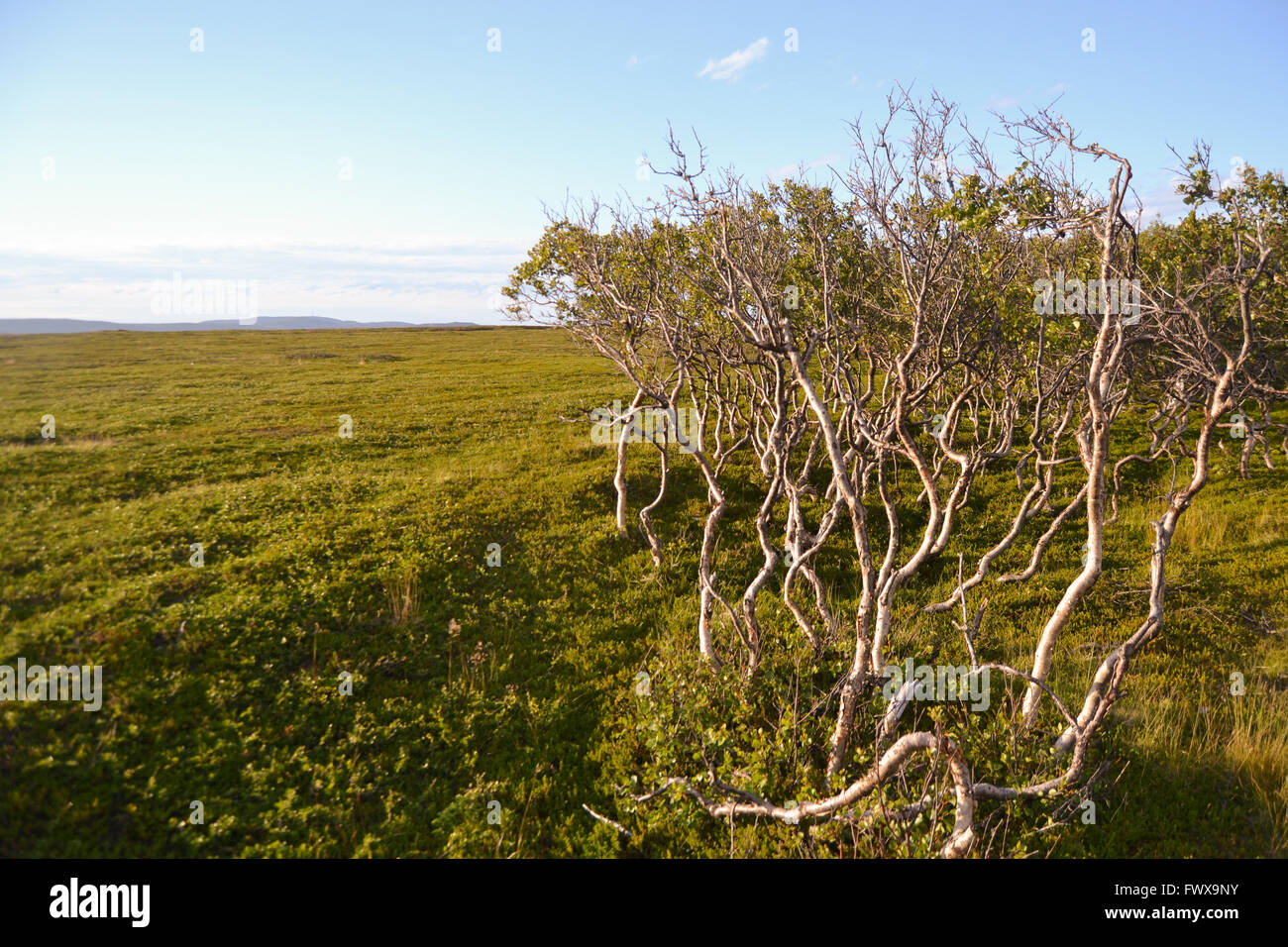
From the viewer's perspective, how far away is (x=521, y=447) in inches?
1013

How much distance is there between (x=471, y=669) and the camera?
1139 cm

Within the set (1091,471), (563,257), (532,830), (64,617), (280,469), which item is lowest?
(532,830)

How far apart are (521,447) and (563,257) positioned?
38.0ft

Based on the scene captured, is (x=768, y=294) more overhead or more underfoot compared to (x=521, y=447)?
more overhead

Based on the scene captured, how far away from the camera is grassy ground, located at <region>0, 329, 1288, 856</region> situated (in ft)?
25.5

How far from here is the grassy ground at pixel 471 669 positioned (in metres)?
7.77

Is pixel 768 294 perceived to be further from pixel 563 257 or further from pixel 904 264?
pixel 563 257

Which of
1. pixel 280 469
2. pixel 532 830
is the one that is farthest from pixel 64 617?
pixel 280 469

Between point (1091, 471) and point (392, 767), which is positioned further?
point (392, 767)

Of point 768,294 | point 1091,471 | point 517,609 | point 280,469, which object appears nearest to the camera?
point 1091,471

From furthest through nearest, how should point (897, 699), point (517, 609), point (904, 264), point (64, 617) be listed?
1. point (517, 609)
2. point (64, 617)
3. point (904, 264)
4. point (897, 699)
